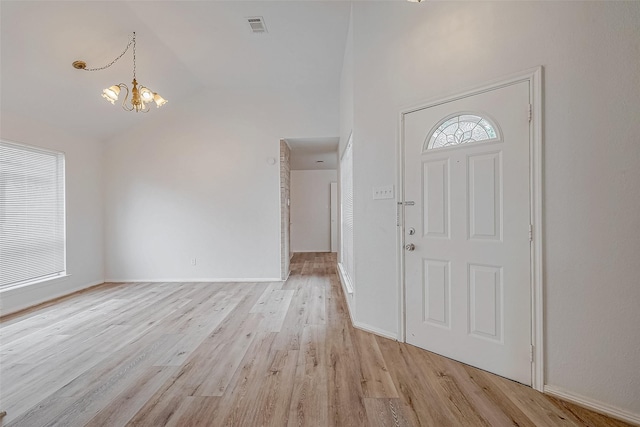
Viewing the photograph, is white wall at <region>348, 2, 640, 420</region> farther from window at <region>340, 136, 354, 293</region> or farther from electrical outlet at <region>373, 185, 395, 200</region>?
window at <region>340, 136, 354, 293</region>

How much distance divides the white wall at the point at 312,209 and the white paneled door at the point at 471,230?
605cm

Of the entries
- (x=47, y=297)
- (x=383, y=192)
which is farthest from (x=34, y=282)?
(x=383, y=192)

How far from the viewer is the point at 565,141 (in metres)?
1.75

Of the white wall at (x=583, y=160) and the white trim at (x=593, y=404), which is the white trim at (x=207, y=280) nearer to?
the white trim at (x=593, y=404)

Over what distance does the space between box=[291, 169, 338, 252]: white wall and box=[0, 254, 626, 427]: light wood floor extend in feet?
16.9

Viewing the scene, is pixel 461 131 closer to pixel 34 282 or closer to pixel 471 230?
pixel 471 230

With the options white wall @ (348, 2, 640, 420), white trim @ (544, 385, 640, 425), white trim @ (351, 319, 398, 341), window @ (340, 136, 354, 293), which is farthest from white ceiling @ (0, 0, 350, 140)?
white trim @ (544, 385, 640, 425)

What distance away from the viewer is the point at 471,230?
2154mm

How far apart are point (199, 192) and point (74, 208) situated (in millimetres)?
1823

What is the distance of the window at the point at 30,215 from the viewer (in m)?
3.50

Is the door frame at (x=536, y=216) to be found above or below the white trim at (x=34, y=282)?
above

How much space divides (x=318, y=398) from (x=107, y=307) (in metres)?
3.31

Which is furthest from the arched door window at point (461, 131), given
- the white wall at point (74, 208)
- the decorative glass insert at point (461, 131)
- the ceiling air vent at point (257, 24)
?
the white wall at point (74, 208)

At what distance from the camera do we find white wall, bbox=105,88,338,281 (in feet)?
16.1
